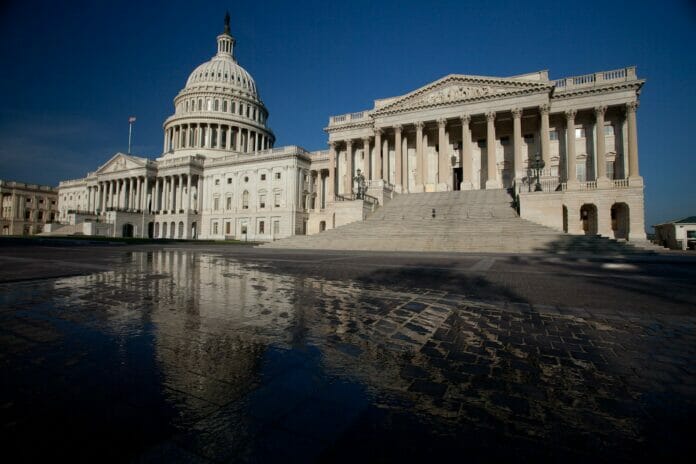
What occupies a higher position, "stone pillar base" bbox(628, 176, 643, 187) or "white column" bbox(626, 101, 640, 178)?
"white column" bbox(626, 101, 640, 178)

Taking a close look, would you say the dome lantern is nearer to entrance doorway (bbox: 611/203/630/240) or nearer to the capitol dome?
the capitol dome

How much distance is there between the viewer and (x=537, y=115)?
121 feet

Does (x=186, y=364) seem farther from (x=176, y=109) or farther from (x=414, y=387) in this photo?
(x=176, y=109)

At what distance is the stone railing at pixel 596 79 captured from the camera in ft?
106

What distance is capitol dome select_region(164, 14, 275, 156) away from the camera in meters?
74.8

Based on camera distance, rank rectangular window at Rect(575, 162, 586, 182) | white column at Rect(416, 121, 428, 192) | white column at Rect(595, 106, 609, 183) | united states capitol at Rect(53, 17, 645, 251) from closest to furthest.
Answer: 1. united states capitol at Rect(53, 17, 645, 251)
2. white column at Rect(595, 106, 609, 183)
3. rectangular window at Rect(575, 162, 586, 182)
4. white column at Rect(416, 121, 428, 192)

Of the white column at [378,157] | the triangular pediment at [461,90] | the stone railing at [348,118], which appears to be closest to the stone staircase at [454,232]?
the white column at [378,157]

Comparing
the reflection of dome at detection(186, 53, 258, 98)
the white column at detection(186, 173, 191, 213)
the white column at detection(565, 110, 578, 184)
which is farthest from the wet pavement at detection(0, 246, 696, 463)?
the reflection of dome at detection(186, 53, 258, 98)

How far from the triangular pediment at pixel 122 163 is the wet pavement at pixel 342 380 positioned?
77.0 meters

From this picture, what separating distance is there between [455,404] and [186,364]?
2.43 meters

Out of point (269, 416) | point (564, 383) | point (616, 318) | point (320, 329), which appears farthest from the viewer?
point (616, 318)

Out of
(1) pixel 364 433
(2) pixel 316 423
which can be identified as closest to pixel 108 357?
(2) pixel 316 423

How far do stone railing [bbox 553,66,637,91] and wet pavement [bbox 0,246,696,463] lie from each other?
124 feet

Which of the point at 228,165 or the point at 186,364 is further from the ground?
the point at 228,165
